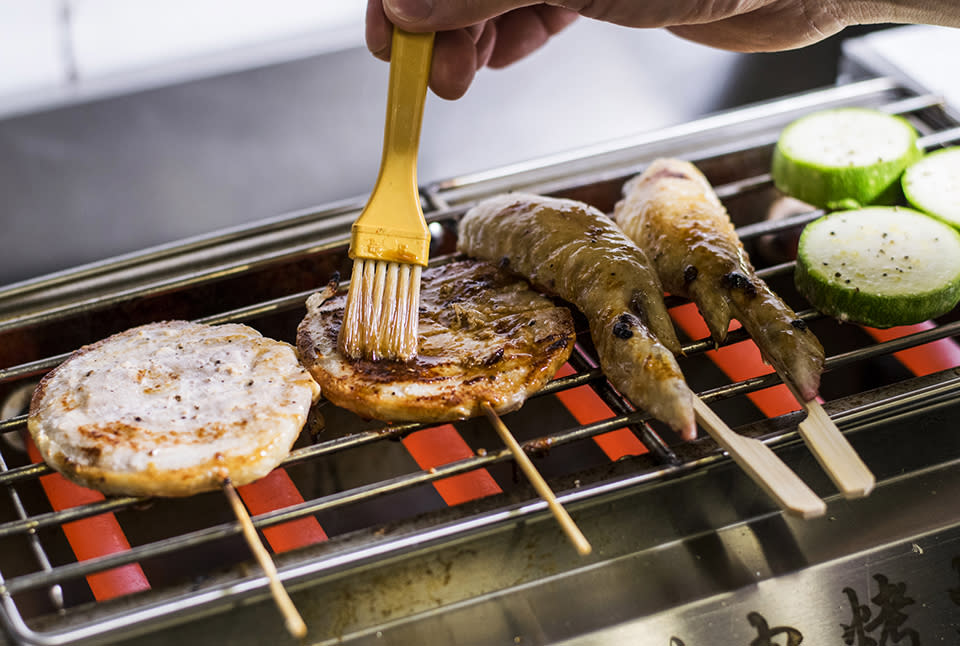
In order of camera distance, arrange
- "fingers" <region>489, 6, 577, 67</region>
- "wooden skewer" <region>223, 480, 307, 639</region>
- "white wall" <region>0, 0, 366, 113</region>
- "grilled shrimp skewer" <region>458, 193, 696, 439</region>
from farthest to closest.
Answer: "white wall" <region>0, 0, 366, 113</region> → "fingers" <region>489, 6, 577, 67</region> → "grilled shrimp skewer" <region>458, 193, 696, 439</region> → "wooden skewer" <region>223, 480, 307, 639</region>

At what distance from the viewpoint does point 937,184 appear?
2.74m

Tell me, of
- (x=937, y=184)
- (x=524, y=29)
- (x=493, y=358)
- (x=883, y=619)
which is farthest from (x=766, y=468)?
(x=524, y=29)

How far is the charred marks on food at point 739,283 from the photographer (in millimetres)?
2221

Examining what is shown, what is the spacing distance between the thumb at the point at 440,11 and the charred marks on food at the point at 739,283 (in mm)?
835

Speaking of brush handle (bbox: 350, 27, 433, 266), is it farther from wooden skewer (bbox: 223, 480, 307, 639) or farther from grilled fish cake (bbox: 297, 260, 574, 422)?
wooden skewer (bbox: 223, 480, 307, 639)

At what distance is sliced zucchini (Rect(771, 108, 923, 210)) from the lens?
2.81m

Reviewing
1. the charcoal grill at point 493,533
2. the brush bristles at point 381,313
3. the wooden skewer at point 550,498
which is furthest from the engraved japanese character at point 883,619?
the brush bristles at point 381,313

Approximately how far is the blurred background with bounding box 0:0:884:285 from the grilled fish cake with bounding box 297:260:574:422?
4.03 ft

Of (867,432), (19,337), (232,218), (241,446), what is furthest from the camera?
(232,218)

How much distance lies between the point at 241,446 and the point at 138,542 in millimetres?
728

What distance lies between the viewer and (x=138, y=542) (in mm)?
2371

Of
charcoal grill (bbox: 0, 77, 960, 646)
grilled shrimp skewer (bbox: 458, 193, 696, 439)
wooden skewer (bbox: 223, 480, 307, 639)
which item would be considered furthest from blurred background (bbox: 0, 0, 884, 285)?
wooden skewer (bbox: 223, 480, 307, 639)

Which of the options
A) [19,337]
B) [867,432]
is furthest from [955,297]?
[19,337]

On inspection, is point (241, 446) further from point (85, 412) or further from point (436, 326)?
point (436, 326)
